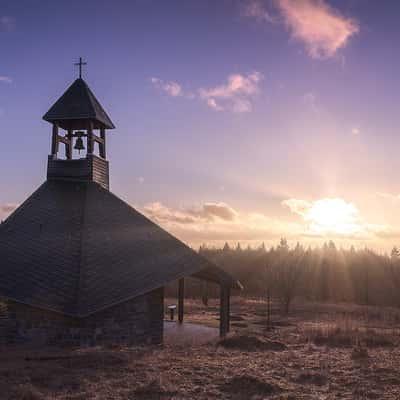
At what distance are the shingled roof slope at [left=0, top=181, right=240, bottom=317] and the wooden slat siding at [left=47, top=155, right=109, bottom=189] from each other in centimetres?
36

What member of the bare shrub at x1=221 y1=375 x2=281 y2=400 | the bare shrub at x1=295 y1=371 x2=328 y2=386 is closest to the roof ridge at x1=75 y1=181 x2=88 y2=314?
the bare shrub at x1=221 y1=375 x2=281 y2=400

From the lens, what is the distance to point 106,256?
15.6m

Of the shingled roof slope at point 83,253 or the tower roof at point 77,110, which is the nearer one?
the shingled roof slope at point 83,253

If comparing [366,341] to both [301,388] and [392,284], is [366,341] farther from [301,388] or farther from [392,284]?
[392,284]

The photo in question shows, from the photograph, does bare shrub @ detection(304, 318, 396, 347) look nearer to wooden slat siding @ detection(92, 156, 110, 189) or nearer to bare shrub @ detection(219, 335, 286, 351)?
bare shrub @ detection(219, 335, 286, 351)

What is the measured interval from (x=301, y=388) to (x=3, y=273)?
32.0 ft

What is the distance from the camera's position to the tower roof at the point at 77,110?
1972 centimetres

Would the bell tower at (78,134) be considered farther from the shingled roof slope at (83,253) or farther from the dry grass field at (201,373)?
the dry grass field at (201,373)

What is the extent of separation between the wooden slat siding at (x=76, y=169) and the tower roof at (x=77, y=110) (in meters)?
1.75

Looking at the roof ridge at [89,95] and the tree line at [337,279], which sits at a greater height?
the roof ridge at [89,95]

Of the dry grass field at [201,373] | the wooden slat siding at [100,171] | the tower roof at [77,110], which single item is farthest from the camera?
the tower roof at [77,110]

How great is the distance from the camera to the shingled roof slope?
45.3 ft

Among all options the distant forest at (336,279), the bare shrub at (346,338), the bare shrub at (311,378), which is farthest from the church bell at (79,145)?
the distant forest at (336,279)

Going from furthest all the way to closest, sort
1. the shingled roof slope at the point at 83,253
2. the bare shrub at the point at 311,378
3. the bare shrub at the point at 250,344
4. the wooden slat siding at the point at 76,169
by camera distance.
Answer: the wooden slat siding at the point at 76,169 < the bare shrub at the point at 250,344 < the shingled roof slope at the point at 83,253 < the bare shrub at the point at 311,378
